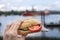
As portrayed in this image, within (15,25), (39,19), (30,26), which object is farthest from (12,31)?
(39,19)

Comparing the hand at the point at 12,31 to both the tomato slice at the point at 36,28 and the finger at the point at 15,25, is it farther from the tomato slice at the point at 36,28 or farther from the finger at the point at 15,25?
the tomato slice at the point at 36,28

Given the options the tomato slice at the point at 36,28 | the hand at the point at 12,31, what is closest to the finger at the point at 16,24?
the hand at the point at 12,31

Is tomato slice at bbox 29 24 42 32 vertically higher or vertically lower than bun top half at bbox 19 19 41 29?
lower

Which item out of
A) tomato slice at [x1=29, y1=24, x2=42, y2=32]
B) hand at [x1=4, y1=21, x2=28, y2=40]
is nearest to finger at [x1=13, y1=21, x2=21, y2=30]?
hand at [x1=4, y1=21, x2=28, y2=40]

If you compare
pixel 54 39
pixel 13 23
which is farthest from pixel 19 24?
pixel 54 39

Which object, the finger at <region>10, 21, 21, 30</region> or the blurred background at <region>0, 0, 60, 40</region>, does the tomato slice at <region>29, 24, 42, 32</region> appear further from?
the finger at <region>10, 21, 21, 30</region>

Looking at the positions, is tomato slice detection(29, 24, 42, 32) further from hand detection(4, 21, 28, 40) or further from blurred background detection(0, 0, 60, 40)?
hand detection(4, 21, 28, 40)

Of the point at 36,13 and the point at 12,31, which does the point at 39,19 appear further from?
the point at 12,31

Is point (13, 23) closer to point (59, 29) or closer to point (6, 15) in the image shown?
point (6, 15)

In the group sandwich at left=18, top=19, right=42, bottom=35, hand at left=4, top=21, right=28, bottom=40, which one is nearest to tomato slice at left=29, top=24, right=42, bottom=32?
sandwich at left=18, top=19, right=42, bottom=35

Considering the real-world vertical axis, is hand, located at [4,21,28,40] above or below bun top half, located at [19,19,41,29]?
below
